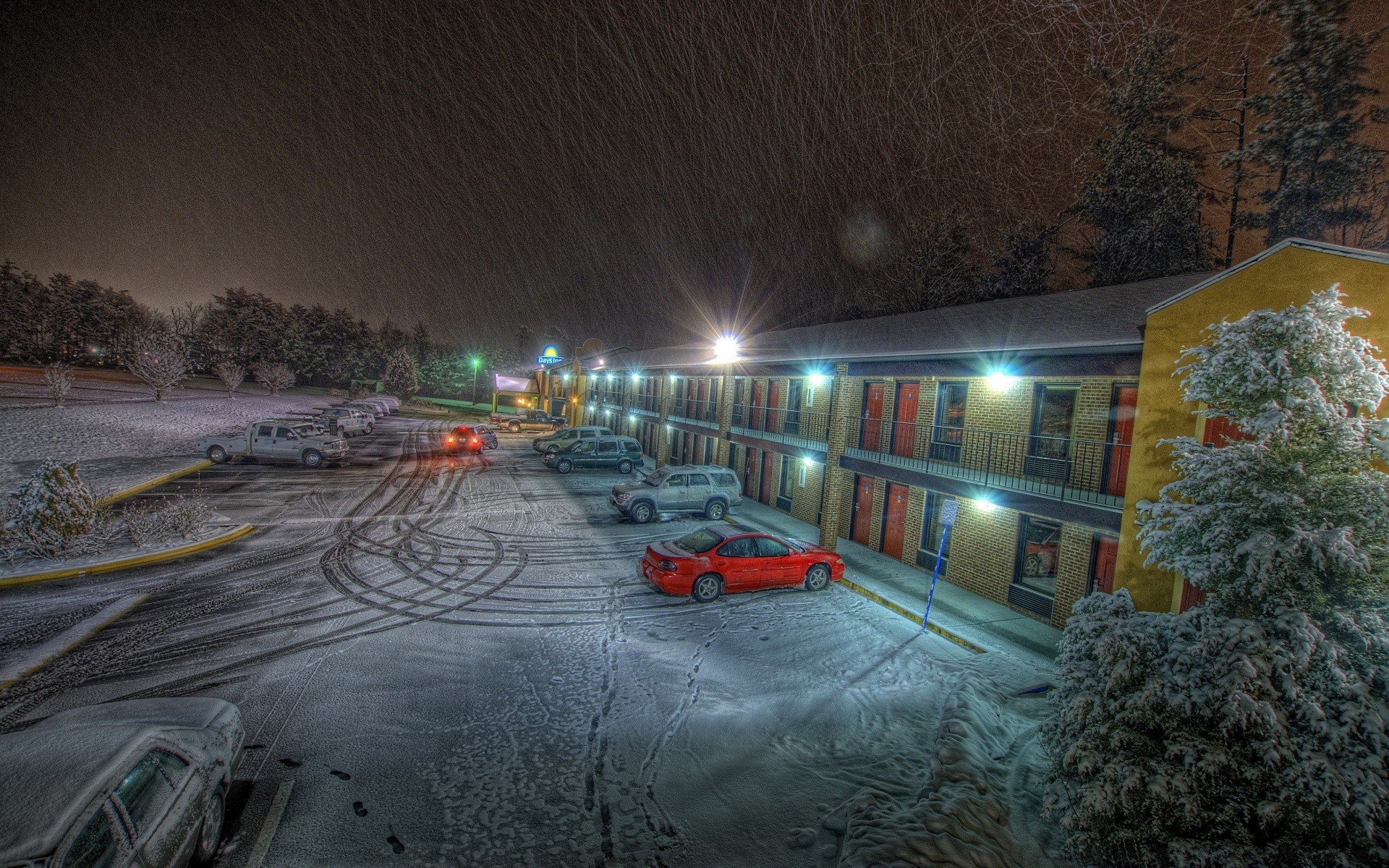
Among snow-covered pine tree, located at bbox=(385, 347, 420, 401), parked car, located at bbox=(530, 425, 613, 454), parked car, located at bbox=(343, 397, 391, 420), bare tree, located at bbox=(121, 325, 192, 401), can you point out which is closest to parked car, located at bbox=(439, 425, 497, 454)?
parked car, located at bbox=(530, 425, 613, 454)

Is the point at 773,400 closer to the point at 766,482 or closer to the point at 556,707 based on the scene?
the point at 766,482

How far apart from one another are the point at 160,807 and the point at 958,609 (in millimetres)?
12261

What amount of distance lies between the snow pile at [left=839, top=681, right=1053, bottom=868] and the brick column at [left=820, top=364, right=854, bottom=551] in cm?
795

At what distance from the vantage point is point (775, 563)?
12352 mm

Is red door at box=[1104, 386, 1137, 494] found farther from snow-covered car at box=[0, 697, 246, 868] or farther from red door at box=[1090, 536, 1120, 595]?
snow-covered car at box=[0, 697, 246, 868]

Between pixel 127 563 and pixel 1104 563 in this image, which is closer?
pixel 1104 563

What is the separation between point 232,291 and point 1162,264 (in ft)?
330

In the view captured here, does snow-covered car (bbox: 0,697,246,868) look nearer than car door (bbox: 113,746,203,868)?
Yes

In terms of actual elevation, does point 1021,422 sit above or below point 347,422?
above

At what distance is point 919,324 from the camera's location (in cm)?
1589

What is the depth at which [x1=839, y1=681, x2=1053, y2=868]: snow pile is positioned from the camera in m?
5.11

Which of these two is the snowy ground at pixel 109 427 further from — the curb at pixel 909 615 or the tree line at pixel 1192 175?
the tree line at pixel 1192 175

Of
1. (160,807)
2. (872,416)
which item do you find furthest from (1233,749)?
(872,416)

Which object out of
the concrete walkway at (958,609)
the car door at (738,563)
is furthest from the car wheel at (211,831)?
the concrete walkway at (958,609)
